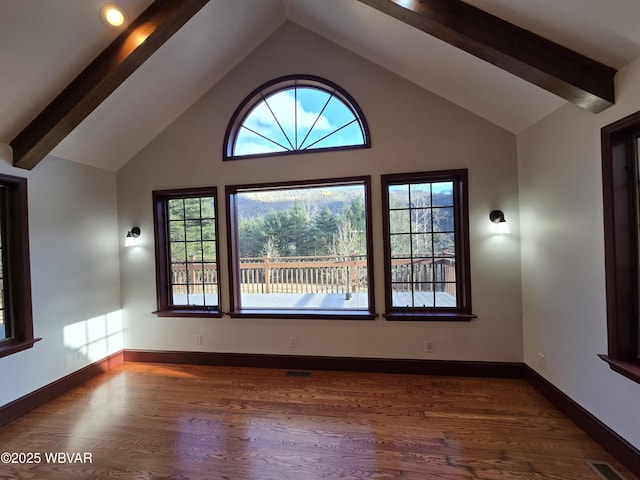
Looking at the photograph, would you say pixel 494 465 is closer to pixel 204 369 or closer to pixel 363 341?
pixel 363 341

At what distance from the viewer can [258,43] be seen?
10.5ft

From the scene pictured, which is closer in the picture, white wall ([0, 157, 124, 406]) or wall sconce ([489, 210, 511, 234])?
white wall ([0, 157, 124, 406])

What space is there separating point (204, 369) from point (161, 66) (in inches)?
123

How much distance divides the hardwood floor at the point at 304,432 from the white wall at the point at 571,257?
0.34 metres

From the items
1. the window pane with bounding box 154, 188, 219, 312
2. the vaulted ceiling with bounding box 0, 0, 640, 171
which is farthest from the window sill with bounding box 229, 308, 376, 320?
the vaulted ceiling with bounding box 0, 0, 640, 171

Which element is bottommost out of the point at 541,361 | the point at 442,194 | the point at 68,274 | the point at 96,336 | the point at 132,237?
the point at 541,361

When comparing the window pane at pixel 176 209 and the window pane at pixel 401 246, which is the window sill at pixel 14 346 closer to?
the window pane at pixel 176 209

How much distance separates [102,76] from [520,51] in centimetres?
298

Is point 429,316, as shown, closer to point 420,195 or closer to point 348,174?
point 420,195

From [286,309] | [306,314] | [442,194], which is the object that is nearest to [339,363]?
[306,314]

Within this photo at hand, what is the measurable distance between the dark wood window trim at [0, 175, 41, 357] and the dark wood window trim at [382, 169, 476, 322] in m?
3.31

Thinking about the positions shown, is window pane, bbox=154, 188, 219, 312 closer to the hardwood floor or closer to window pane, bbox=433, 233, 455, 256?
the hardwood floor

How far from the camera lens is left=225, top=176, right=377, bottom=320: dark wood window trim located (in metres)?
3.05

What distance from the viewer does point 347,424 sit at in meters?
2.23
